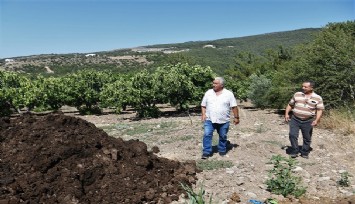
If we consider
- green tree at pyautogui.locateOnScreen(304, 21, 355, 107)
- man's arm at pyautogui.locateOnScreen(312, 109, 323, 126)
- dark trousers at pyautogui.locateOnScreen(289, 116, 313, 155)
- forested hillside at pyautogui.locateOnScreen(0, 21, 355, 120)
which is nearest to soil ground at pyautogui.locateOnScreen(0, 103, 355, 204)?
dark trousers at pyautogui.locateOnScreen(289, 116, 313, 155)

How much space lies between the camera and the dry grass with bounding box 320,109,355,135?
396 inches

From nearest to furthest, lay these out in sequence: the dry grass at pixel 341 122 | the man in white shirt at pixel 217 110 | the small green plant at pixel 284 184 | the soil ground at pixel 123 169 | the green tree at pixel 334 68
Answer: the soil ground at pixel 123 169 < the small green plant at pixel 284 184 < the man in white shirt at pixel 217 110 < the dry grass at pixel 341 122 < the green tree at pixel 334 68

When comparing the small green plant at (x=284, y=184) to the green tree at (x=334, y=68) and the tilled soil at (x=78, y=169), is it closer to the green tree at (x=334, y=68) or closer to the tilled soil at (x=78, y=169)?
the tilled soil at (x=78, y=169)

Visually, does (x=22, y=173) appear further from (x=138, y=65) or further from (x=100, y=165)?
(x=138, y=65)

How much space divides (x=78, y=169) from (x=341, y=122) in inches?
299

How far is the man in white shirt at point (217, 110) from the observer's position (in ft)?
23.7

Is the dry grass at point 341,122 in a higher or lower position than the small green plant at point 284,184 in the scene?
lower

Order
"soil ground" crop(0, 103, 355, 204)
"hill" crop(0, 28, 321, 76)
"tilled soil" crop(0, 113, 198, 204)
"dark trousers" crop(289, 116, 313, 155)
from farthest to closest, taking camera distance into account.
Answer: "hill" crop(0, 28, 321, 76) < "dark trousers" crop(289, 116, 313, 155) < "soil ground" crop(0, 103, 355, 204) < "tilled soil" crop(0, 113, 198, 204)

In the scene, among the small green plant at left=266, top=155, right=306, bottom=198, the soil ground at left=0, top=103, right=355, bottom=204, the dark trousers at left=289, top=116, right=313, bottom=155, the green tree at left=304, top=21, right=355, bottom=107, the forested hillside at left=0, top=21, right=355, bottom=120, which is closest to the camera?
the soil ground at left=0, top=103, right=355, bottom=204

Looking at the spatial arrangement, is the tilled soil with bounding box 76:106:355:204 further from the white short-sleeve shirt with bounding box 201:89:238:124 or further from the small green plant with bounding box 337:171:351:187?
the white short-sleeve shirt with bounding box 201:89:238:124

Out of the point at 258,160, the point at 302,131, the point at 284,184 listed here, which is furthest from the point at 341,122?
the point at 284,184

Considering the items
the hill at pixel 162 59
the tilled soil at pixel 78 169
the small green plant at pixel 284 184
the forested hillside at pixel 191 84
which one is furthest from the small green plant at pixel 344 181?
the hill at pixel 162 59

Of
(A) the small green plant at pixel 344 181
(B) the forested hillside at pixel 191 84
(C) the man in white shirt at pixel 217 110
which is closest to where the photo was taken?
(A) the small green plant at pixel 344 181

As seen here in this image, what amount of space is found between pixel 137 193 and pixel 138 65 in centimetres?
7432
